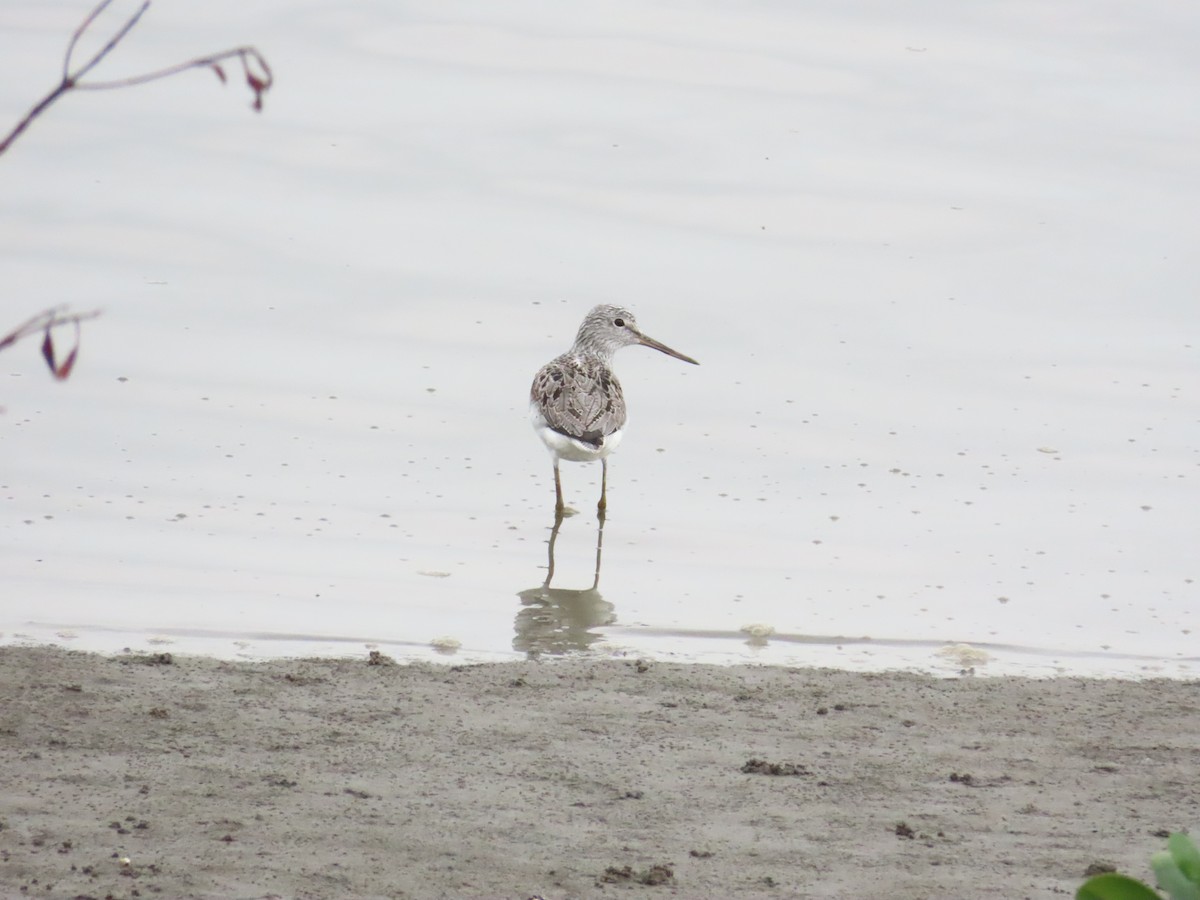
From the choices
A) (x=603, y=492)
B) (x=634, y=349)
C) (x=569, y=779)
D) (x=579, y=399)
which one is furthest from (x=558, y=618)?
(x=634, y=349)

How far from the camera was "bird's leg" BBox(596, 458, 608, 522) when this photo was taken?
31.9ft

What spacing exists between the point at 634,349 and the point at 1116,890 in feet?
34.7

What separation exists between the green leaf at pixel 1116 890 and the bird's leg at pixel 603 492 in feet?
22.6

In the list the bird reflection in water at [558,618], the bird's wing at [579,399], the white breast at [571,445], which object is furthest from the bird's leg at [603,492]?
the bird reflection in water at [558,618]

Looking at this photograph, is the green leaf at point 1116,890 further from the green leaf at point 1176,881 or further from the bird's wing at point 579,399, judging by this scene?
the bird's wing at point 579,399

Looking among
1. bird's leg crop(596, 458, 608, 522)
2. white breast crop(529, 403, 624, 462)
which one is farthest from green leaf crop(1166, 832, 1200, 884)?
white breast crop(529, 403, 624, 462)

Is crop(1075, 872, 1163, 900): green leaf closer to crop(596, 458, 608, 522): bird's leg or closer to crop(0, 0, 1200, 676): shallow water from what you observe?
crop(0, 0, 1200, 676): shallow water

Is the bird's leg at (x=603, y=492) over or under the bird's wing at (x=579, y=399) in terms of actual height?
under

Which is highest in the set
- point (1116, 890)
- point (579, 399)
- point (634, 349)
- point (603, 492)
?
point (634, 349)

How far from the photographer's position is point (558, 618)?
8.06 metres

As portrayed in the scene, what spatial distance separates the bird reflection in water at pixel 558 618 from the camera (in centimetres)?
764

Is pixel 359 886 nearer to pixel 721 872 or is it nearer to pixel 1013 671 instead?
pixel 721 872

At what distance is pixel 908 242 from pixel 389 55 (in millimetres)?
7019

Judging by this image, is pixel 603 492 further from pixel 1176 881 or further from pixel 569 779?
pixel 1176 881
